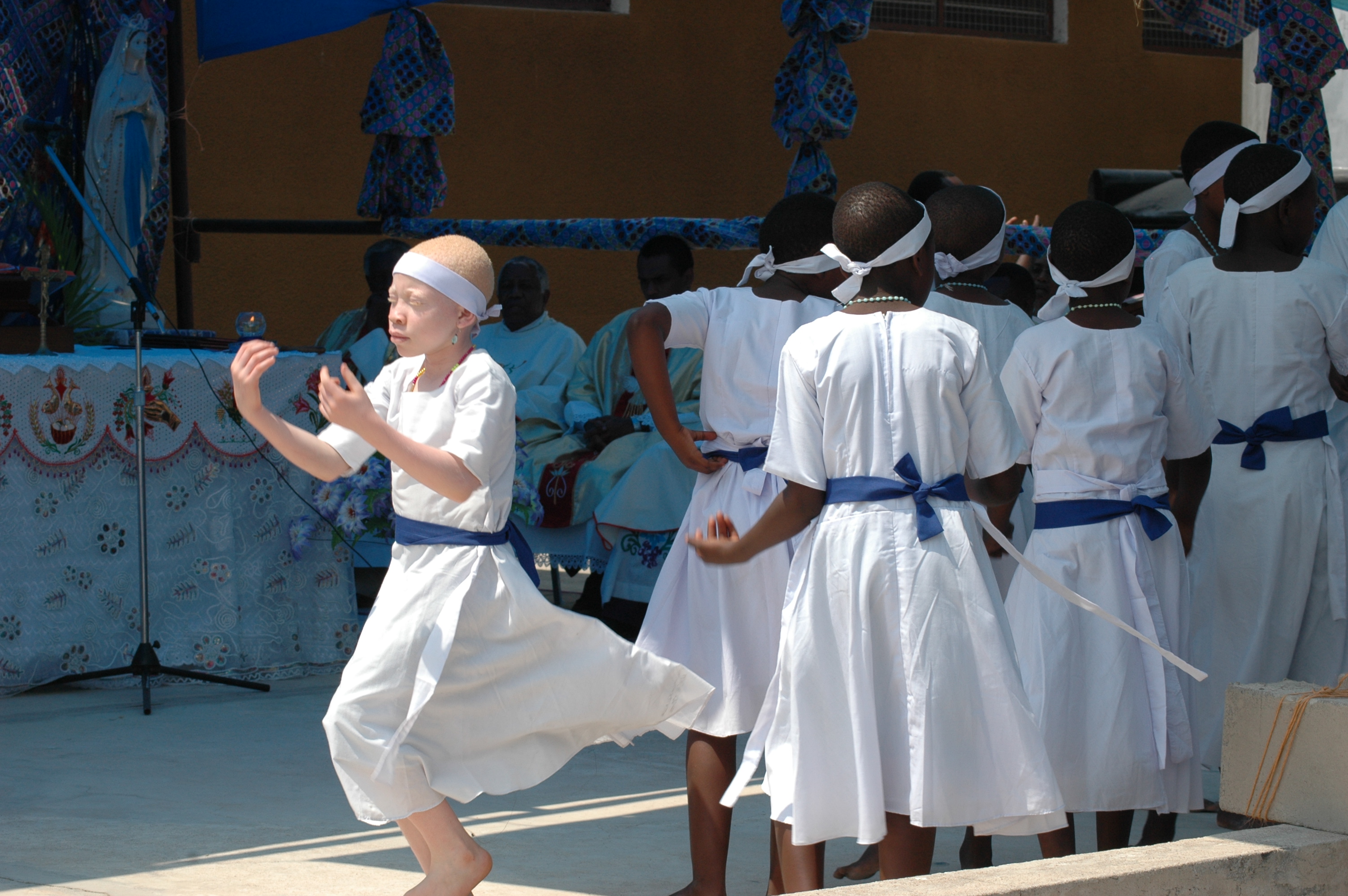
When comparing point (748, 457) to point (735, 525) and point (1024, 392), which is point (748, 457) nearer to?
point (735, 525)

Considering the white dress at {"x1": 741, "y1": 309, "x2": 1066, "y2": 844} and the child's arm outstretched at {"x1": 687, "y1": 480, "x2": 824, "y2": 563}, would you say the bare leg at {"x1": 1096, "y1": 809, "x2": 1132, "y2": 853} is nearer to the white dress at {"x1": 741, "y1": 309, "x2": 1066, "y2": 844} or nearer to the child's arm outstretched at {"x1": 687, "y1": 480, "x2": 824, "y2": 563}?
the white dress at {"x1": 741, "y1": 309, "x2": 1066, "y2": 844}

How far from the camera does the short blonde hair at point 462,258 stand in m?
3.46

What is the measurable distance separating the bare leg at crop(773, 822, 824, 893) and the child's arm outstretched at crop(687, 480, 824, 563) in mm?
539

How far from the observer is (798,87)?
7.30 metres

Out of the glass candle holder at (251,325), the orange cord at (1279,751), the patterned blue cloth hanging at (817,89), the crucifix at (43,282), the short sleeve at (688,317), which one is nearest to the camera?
the orange cord at (1279,751)

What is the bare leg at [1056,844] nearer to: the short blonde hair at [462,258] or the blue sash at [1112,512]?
the blue sash at [1112,512]

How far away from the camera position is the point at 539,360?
851cm

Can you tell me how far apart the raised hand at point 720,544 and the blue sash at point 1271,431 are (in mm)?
1837

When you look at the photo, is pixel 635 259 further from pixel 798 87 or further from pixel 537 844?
pixel 537 844

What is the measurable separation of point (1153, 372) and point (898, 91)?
9969 millimetres

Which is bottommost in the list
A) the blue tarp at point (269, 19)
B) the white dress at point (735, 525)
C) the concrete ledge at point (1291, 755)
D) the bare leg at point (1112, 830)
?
the bare leg at point (1112, 830)

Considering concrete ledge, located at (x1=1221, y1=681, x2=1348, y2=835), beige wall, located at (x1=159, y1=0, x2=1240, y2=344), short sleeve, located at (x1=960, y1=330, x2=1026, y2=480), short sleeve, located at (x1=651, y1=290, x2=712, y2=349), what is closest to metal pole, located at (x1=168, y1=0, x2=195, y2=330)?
beige wall, located at (x1=159, y1=0, x2=1240, y2=344)

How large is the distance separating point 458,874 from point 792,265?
5.25ft

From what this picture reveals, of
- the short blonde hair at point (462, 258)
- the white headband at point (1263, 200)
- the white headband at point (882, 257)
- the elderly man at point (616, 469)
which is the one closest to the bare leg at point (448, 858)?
the short blonde hair at point (462, 258)
